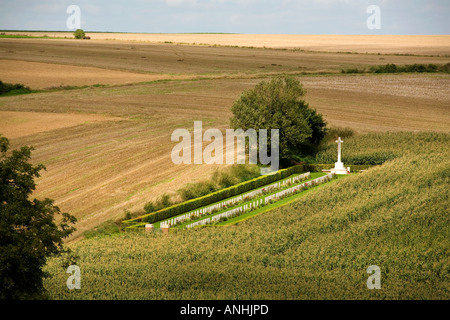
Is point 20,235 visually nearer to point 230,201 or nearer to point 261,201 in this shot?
point 230,201

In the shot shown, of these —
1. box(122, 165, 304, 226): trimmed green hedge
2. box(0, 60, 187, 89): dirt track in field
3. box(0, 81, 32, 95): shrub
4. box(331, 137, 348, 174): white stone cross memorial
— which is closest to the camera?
box(122, 165, 304, 226): trimmed green hedge

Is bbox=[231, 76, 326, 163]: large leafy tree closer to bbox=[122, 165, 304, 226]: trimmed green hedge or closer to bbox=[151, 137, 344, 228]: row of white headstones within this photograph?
bbox=[122, 165, 304, 226]: trimmed green hedge

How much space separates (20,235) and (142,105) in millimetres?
61785

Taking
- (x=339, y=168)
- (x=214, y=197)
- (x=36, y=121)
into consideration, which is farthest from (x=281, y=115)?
(x=36, y=121)

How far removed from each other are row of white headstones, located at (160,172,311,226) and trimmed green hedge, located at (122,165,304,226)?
0.77 meters

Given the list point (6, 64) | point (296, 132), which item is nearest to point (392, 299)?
point (296, 132)

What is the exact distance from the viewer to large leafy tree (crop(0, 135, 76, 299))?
29.0 meters

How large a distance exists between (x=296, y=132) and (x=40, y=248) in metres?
39.8

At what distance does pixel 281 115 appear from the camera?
6694 cm

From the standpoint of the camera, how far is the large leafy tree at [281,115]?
66.0m

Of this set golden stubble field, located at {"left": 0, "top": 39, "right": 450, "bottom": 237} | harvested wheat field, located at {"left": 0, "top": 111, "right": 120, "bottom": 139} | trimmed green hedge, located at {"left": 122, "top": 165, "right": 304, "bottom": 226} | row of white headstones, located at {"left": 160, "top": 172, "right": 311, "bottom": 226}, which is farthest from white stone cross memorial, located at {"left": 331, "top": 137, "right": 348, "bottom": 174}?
harvested wheat field, located at {"left": 0, "top": 111, "right": 120, "bottom": 139}

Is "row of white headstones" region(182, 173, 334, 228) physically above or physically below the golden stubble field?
below

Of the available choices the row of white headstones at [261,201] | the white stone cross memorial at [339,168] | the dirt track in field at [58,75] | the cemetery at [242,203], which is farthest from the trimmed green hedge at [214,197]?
the dirt track in field at [58,75]
